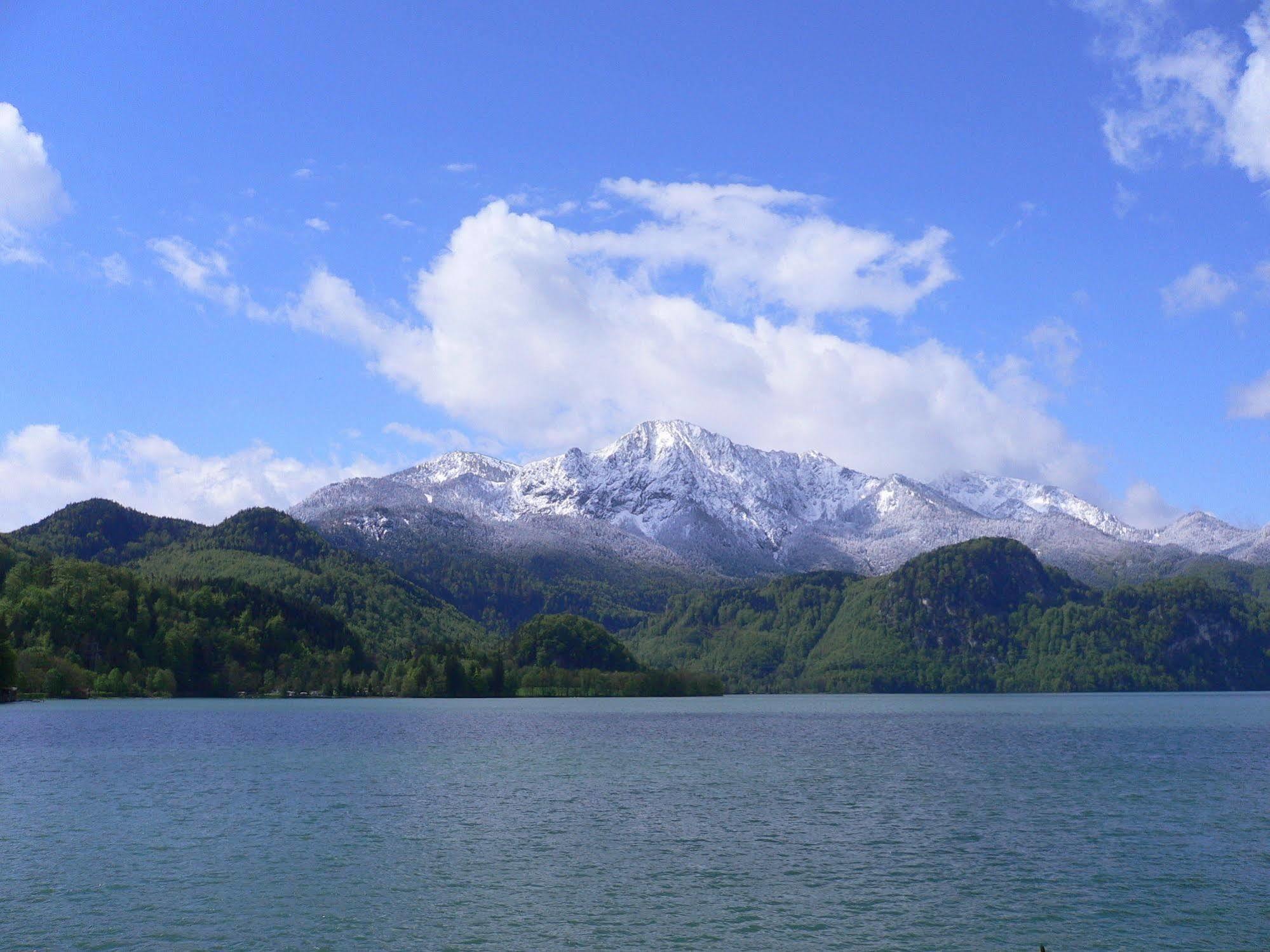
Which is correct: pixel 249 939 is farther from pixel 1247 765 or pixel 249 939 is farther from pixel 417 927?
pixel 1247 765

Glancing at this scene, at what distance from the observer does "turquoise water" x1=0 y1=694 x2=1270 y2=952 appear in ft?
151

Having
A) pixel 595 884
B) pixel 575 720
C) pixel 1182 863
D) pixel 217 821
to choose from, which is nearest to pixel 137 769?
pixel 217 821

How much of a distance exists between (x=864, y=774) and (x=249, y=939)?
222 feet

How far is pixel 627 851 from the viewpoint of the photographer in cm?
6216

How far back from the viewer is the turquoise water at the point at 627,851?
46.0 m

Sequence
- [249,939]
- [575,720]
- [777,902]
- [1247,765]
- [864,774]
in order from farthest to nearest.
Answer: [575,720], [1247,765], [864,774], [777,902], [249,939]

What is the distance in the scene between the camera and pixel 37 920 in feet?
152

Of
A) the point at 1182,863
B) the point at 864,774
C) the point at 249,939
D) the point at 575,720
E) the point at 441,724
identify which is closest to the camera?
the point at 249,939

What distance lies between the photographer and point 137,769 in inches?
3981

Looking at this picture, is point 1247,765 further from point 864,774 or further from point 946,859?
point 946,859

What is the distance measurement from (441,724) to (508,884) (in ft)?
429

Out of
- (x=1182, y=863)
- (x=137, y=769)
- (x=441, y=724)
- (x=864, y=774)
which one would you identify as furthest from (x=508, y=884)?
(x=441, y=724)

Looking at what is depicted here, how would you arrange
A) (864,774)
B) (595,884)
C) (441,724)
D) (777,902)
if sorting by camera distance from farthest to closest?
(441,724) < (864,774) < (595,884) < (777,902)

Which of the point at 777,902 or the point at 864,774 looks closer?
the point at 777,902
